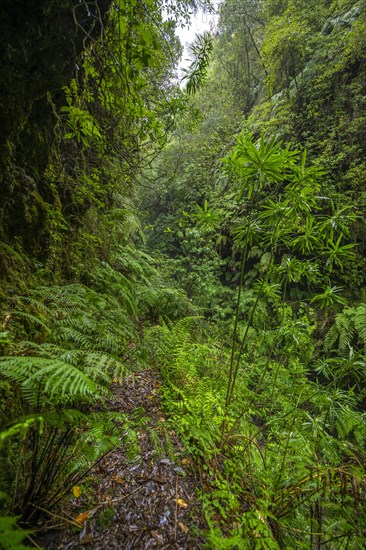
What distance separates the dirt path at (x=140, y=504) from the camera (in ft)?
3.94

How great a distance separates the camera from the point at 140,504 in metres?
1.42

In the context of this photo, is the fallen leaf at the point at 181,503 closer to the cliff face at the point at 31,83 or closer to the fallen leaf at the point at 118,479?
the fallen leaf at the point at 118,479

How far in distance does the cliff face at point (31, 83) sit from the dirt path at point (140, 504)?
69.1 inches

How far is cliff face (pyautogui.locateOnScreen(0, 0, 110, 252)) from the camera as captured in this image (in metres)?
1.29

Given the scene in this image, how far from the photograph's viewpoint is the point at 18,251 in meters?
2.12

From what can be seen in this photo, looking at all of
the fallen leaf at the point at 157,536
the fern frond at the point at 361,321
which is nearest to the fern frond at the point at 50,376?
the fallen leaf at the point at 157,536

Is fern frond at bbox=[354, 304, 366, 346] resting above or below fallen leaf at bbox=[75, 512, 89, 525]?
below

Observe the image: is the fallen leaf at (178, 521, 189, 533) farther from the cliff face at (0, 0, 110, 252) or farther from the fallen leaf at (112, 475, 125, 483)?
the cliff face at (0, 0, 110, 252)

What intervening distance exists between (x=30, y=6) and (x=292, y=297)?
5900 mm

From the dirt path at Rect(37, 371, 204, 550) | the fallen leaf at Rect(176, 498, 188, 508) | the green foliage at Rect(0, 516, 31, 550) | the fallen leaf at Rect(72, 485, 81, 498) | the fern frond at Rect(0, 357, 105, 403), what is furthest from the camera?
the fallen leaf at Rect(176, 498, 188, 508)

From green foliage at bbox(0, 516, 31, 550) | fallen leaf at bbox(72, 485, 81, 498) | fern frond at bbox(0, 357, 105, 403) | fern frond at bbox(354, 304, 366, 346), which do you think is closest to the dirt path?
fallen leaf at bbox(72, 485, 81, 498)

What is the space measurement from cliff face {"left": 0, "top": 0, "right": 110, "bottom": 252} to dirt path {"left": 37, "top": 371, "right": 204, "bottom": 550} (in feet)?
5.76

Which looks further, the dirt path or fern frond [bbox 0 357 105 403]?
the dirt path

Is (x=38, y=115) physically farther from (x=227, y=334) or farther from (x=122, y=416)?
(x=227, y=334)
